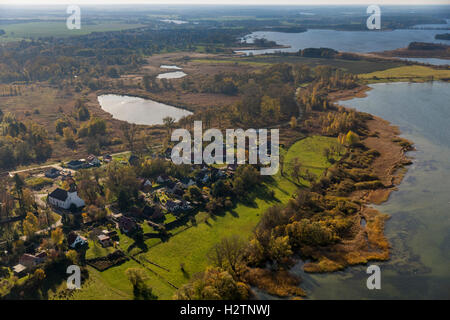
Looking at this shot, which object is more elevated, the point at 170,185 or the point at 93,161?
the point at 93,161

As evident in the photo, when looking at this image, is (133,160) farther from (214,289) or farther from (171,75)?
(171,75)

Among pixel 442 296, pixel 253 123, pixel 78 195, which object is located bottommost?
pixel 442 296

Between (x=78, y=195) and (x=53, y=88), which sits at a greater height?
(x=53, y=88)

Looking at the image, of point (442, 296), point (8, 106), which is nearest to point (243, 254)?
point (442, 296)

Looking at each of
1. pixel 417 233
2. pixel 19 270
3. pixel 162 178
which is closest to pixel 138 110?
pixel 162 178

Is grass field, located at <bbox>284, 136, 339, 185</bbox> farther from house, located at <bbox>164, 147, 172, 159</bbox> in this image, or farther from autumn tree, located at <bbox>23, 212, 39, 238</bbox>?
autumn tree, located at <bbox>23, 212, 39, 238</bbox>

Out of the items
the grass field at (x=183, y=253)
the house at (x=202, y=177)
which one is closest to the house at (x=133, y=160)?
the house at (x=202, y=177)

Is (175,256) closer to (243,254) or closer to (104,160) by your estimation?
(243,254)
